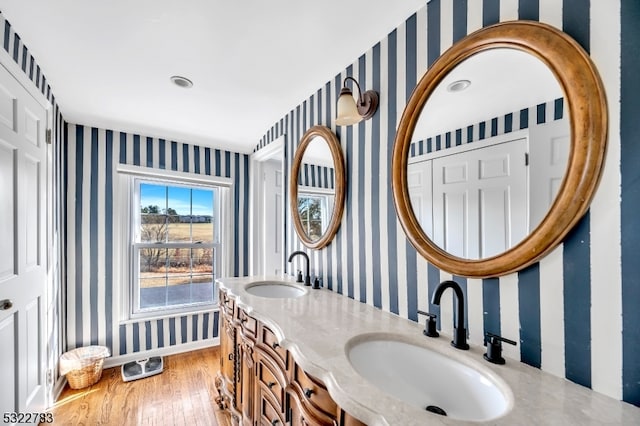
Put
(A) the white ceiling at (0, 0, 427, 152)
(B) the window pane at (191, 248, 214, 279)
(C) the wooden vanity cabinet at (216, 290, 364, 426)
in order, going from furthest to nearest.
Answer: (B) the window pane at (191, 248, 214, 279) < (A) the white ceiling at (0, 0, 427, 152) < (C) the wooden vanity cabinet at (216, 290, 364, 426)

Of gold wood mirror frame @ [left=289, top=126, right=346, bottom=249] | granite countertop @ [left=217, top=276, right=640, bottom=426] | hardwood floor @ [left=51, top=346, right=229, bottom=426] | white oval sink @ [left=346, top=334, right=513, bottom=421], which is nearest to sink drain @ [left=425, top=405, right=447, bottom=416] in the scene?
white oval sink @ [left=346, top=334, right=513, bottom=421]

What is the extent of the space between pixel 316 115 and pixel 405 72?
83cm

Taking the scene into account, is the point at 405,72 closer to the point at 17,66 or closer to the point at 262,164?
the point at 17,66

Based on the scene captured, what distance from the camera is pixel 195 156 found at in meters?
3.14

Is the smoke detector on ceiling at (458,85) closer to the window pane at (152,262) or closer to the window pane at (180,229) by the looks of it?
the window pane at (180,229)

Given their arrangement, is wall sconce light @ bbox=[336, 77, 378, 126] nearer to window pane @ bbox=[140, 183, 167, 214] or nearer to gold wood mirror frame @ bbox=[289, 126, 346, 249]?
gold wood mirror frame @ bbox=[289, 126, 346, 249]

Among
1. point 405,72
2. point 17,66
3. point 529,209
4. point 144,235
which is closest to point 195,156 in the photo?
point 144,235

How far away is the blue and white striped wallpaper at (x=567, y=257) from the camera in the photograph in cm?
70

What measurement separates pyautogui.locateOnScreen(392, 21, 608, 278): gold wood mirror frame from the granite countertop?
30 centimetres

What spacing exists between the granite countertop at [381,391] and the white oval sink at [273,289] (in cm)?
59

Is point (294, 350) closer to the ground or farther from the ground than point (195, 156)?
closer to the ground

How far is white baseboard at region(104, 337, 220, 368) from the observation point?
105 inches

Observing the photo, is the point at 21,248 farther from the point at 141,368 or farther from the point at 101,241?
the point at 141,368

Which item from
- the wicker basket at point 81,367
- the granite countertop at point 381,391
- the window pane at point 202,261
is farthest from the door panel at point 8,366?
the window pane at point 202,261
